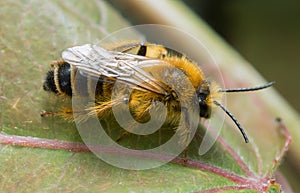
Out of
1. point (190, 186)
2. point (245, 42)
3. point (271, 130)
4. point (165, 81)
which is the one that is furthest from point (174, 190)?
point (245, 42)

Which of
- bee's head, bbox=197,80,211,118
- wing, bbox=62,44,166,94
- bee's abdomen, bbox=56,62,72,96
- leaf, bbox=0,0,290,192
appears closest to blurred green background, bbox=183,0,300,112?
leaf, bbox=0,0,290,192

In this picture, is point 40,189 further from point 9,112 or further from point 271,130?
point 271,130

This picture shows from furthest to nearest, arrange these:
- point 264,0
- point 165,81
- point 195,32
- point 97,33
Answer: point 264,0 → point 195,32 → point 97,33 → point 165,81

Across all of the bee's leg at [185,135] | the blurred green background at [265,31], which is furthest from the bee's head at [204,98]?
the blurred green background at [265,31]

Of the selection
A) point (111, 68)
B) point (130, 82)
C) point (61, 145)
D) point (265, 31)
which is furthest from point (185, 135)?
point (265, 31)

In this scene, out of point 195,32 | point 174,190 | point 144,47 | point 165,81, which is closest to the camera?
point 174,190

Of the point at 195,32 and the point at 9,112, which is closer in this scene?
the point at 9,112
